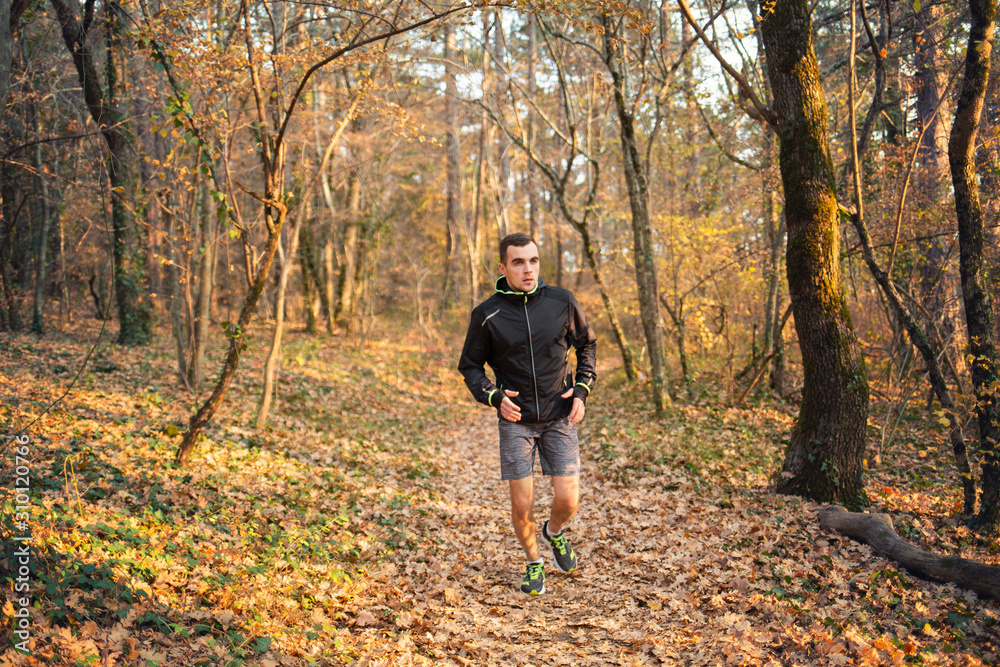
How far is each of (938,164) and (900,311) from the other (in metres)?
5.34

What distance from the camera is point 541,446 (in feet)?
14.2

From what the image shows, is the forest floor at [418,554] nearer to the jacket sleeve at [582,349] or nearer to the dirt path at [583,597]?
the dirt path at [583,597]

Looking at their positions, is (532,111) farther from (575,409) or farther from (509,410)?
(509,410)

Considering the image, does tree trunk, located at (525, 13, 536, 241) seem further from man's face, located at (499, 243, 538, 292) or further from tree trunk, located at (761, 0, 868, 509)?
man's face, located at (499, 243, 538, 292)

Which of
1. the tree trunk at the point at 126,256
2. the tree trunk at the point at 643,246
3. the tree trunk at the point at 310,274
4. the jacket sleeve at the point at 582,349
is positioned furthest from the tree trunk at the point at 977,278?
the tree trunk at the point at 310,274

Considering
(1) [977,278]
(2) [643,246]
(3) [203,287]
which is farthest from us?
(2) [643,246]

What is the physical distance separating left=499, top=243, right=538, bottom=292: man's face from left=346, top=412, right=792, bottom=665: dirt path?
228cm

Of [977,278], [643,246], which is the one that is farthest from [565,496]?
[643,246]

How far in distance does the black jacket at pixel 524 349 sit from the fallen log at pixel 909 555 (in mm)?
2408

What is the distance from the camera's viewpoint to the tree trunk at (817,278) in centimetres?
517

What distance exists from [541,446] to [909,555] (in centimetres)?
265

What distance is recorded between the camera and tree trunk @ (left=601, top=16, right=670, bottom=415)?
982 centimetres

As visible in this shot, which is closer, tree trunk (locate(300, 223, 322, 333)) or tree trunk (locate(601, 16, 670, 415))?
tree trunk (locate(601, 16, 670, 415))

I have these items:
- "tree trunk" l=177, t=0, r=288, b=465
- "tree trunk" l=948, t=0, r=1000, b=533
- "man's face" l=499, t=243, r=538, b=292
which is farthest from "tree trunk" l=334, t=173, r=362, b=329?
"tree trunk" l=948, t=0, r=1000, b=533
